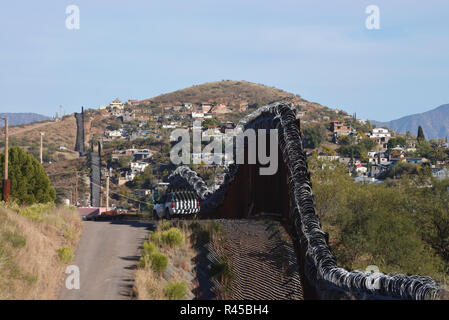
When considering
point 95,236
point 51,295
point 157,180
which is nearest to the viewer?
point 51,295

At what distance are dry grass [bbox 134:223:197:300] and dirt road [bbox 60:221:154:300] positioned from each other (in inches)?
11.0

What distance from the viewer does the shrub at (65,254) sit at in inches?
572

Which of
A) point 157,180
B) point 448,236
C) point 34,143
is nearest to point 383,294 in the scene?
point 448,236

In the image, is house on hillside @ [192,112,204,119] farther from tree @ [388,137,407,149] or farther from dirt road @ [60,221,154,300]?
dirt road @ [60,221,154,300]

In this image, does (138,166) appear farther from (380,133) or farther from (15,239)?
(15,239)

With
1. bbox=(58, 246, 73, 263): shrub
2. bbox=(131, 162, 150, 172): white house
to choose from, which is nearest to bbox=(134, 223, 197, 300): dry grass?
bbox=(58, 246, 73, 263): shrub

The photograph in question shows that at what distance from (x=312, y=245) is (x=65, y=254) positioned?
18.8 ft

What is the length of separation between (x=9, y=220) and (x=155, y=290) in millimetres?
5427

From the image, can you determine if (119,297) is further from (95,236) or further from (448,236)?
(448,236)

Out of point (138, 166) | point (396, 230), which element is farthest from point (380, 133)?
point (396, 230)

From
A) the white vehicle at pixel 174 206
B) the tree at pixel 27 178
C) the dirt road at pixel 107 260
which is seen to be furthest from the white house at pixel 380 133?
the dirt road at pixel 107 260

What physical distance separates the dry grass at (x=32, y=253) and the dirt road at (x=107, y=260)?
0.36 meters

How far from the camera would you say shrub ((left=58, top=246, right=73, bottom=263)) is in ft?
47.7
